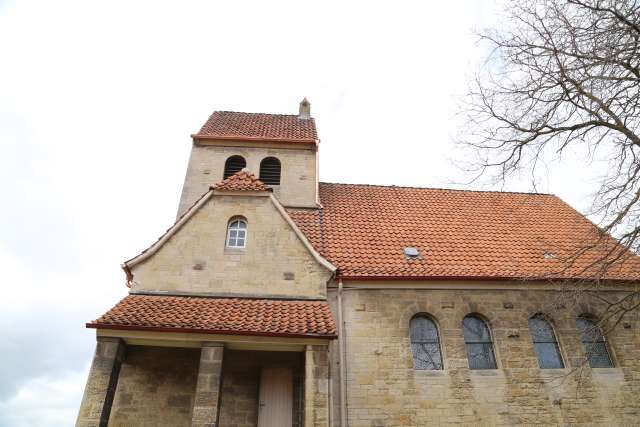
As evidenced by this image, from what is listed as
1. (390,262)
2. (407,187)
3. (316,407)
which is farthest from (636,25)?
(407,187)

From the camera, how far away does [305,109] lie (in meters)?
18.7

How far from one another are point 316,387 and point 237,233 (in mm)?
4656

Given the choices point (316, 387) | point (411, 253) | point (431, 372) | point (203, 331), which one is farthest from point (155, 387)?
point (411, 253)

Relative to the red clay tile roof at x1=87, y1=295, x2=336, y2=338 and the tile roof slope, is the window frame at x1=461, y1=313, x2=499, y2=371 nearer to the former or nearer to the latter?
the tile roof slope

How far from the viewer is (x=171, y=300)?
981cm

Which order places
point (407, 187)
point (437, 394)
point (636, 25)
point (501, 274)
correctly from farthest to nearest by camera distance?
1. point (407, 187)
2. point (501, 274)
3. point (437, 394)
4. point (636, 25)

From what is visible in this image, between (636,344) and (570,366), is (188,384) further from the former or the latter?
(636,344)

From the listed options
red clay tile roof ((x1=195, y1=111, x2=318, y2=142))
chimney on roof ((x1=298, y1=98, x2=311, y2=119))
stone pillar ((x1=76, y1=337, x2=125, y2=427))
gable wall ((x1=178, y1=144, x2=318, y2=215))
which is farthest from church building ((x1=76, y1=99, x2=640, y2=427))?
chimney on roof ((x1=298, y1=98, x2=311, y2=119))

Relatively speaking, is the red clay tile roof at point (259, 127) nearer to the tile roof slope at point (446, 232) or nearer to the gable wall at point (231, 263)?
the tile roof slope at point (446, 232)

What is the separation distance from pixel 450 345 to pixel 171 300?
652cm

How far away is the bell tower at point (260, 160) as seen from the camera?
14.2 metres

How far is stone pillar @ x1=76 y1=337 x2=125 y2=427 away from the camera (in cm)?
772

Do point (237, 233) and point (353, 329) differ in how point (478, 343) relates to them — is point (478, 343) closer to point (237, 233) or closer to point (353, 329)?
point (353, 329)

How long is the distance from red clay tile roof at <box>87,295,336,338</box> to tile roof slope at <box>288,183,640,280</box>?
1783mm
